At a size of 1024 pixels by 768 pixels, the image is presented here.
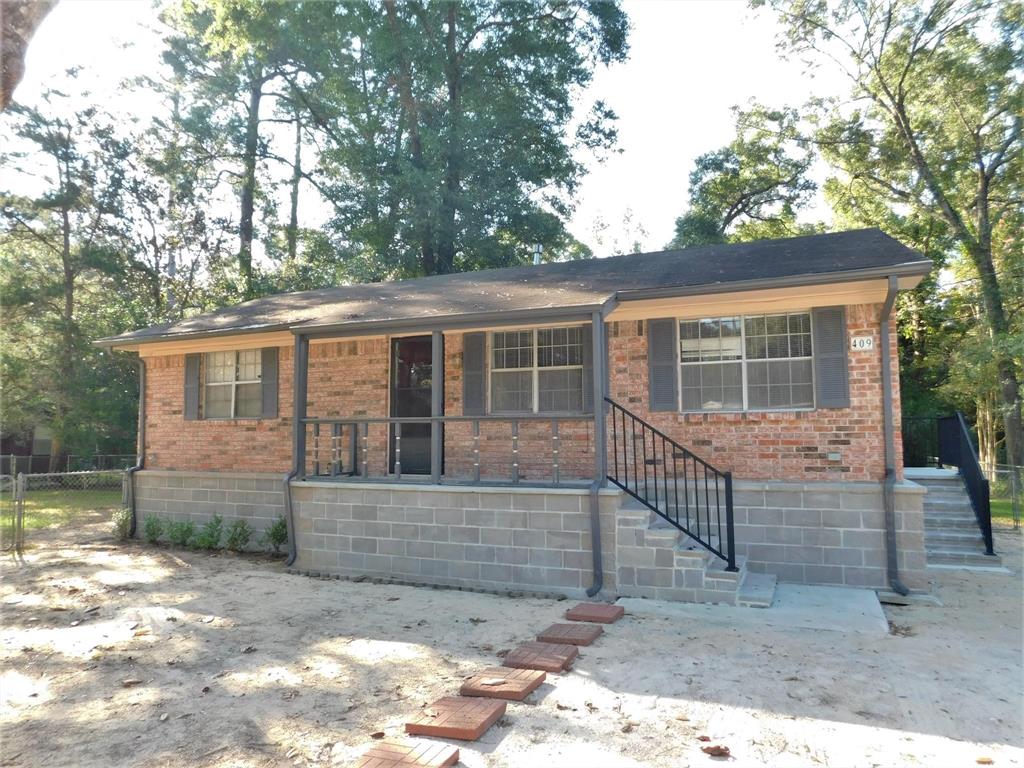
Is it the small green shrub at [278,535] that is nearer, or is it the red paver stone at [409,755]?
the red paver stone at [409,755]

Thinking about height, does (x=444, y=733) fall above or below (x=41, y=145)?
below

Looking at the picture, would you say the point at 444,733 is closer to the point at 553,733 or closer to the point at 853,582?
the point at 553,733

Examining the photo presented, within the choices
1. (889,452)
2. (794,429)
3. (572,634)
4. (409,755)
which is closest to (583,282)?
(794,429)

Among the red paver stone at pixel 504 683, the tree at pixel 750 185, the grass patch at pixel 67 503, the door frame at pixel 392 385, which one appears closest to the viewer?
the red paver stone at pixel 504 683

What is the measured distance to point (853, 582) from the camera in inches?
280

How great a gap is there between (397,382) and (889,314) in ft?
20.9

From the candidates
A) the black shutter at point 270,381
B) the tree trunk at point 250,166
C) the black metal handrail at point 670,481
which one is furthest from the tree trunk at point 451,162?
the black metal handrail at point 670,481

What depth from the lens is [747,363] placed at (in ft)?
25.8

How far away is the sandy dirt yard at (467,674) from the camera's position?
346cm

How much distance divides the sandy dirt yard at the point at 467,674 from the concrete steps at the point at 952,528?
5.23 ft

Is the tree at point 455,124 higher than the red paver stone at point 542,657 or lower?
higher

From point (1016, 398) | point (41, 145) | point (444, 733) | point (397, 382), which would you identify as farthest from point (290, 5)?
point (1016, 398)

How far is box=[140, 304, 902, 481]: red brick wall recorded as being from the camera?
7.35 meters

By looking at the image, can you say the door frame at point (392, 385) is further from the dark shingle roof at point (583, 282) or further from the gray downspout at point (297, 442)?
the gray downspout at point (297, 442)
